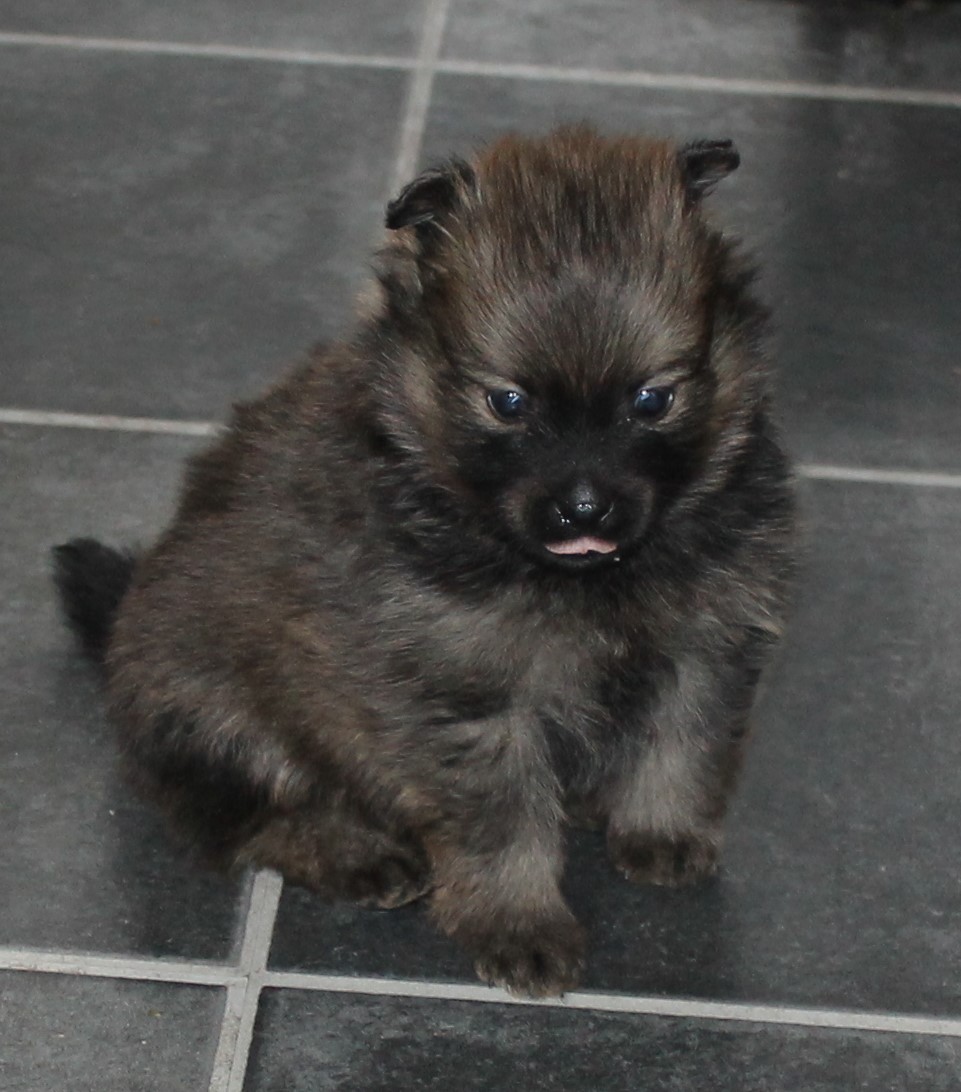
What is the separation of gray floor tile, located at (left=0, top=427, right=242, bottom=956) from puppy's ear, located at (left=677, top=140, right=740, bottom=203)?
1.05 meters

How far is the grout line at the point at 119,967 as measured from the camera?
215cm

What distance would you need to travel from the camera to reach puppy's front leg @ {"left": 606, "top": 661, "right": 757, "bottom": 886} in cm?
216

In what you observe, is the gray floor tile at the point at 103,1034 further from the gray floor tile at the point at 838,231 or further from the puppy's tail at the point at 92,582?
the gray floor tile at the point at 838,231

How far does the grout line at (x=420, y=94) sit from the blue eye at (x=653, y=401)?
1.81 m

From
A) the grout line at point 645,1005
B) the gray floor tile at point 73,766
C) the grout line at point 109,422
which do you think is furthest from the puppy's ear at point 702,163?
the grout line at point 109,422

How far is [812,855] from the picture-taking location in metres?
2.34

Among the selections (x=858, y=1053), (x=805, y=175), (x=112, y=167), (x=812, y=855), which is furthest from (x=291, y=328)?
(x=858, y=1053)

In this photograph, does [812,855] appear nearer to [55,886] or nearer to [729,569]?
[729,569]

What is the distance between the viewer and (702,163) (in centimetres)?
195

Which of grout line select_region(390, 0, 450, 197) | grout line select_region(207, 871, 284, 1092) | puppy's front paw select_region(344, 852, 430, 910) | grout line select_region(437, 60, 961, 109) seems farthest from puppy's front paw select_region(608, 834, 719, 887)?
grout line select_region(437, 60, 961, 109)

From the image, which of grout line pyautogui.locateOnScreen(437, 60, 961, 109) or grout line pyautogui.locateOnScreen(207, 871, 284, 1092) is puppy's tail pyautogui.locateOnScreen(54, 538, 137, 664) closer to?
grout line pyautogui.locateOnScreen(207, 871, 284, 1092)

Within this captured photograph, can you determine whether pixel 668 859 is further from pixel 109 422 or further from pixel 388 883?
pixel 109 422

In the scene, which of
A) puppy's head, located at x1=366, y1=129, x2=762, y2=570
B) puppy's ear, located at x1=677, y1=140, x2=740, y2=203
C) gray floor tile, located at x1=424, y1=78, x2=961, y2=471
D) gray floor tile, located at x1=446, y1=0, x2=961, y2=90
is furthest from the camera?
gray floor tile, located at x1=446, y1=0, x2=961, y2=90

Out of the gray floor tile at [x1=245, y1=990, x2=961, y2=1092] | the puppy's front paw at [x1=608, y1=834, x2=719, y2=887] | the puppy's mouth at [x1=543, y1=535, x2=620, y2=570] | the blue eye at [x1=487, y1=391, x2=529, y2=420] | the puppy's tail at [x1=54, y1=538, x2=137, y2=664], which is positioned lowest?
the gray floor tile at [x1=245, y1=990, x2=961, y2=1092]
